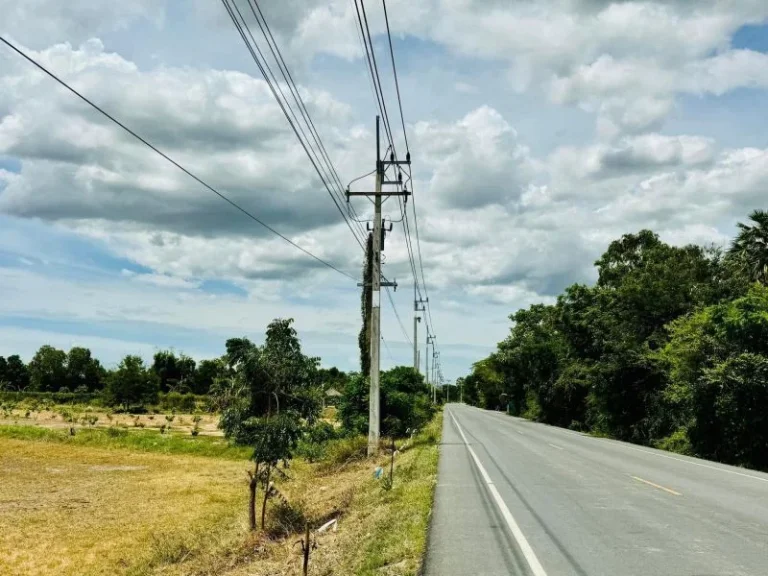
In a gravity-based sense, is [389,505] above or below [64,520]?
above

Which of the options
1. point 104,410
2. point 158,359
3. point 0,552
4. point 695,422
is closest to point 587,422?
point 695,422

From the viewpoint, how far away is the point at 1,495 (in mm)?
26719

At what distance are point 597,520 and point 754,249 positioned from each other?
27737 mm

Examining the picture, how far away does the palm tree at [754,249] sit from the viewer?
1283 inches

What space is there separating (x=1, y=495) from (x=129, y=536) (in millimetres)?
11688

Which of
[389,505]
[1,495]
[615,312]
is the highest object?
[615,312]

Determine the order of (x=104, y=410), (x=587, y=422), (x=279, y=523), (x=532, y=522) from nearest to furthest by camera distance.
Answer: (x=532, y=522), (x=279, y=523), (x=587, y=422), (x=104, y=410)

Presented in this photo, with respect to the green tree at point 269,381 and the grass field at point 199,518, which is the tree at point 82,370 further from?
the green tree at point 269,381

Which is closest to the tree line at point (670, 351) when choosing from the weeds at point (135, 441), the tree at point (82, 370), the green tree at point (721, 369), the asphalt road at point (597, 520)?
the green tree at point (721, 369)

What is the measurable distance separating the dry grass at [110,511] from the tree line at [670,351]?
16696 millimetres

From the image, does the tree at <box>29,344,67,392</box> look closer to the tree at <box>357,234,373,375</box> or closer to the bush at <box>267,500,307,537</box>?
the tree at <box>357,234,373,375</box>

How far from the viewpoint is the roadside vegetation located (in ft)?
38.2

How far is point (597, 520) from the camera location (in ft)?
34.8

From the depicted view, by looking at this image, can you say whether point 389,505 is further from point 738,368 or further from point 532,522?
point 738,368
